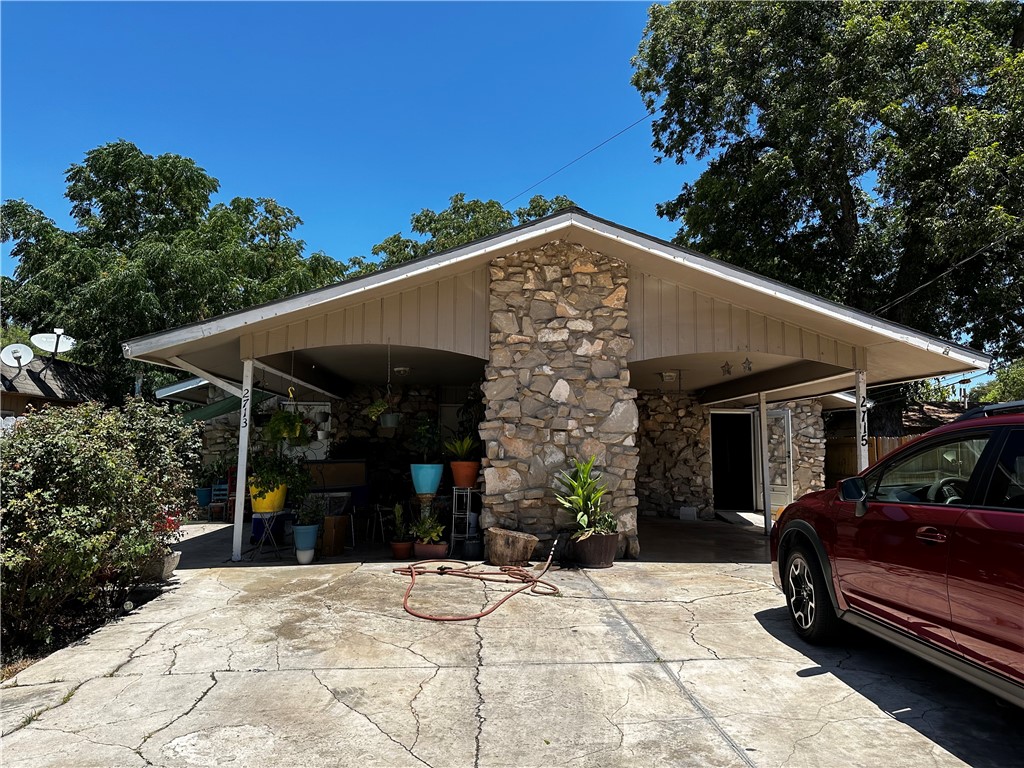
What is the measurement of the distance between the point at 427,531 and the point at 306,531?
1.46m

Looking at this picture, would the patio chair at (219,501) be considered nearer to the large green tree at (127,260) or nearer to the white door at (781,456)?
the large green tree at (127,260)

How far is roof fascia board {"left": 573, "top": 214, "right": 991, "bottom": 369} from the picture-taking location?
684 centimetres

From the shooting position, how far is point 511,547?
276 inches

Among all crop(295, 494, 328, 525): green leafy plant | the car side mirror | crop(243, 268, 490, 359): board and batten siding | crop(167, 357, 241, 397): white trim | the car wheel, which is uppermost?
crop(243, 268, 490, 359): board and batten siding

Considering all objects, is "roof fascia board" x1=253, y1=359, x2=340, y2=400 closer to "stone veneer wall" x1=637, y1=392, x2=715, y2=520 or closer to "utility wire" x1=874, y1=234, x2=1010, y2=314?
"stone veneer wall" x1=637, y1=392, x2=715, y2=520

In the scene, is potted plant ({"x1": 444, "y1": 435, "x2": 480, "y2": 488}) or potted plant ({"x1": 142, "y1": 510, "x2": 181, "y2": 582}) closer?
potted plant ({"x1": 142, "y1": 510, "x2": 181, "y2": 582})

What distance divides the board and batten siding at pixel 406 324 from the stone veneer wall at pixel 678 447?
5904 millimetres

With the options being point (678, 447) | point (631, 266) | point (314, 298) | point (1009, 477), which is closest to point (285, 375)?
point (314, 298)

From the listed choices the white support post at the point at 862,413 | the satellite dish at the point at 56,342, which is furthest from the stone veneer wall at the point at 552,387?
the satellite dish at the point at 56,342

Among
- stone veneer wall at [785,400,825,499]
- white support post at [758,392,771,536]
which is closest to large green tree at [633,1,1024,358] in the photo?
stone veneer wall at [785,400,825,499]

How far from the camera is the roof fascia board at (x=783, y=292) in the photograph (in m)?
6.84

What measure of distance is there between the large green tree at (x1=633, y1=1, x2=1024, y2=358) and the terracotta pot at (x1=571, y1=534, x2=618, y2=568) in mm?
9287

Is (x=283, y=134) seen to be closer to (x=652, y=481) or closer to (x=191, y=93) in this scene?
(x=191, y=93)

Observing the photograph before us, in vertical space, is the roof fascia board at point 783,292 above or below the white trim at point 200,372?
above
